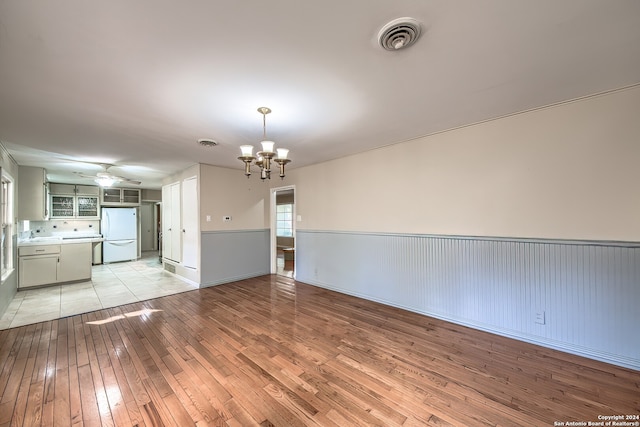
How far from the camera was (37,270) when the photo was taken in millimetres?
4625

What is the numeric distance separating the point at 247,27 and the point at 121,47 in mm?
860

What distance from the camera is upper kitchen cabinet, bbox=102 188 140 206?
722cm

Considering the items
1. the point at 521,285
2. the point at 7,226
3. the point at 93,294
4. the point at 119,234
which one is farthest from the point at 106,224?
the point at 521,285

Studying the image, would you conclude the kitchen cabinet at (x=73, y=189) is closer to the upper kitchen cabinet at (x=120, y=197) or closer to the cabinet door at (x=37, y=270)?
the upper kitchen cabinet at (x=120, y=197)

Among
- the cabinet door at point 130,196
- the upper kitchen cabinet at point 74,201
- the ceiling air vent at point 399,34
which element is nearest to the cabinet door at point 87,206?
the upper kitchen cabinet at point 74,201

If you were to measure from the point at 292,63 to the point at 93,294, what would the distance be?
17.4 ft

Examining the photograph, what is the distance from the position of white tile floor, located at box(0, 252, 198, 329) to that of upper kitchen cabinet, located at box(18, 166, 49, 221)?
1.52 metres

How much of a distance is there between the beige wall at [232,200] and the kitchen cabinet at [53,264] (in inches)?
110

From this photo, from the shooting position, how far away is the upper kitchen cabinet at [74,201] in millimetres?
6558

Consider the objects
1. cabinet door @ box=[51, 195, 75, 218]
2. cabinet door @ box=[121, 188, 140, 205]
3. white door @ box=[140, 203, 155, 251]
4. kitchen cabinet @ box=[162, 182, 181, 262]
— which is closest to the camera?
kitchen cabinet @ box=[162, 182, 181, 262]

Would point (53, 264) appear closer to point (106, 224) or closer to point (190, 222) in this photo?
point (106, 224)

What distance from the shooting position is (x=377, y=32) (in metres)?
1.48

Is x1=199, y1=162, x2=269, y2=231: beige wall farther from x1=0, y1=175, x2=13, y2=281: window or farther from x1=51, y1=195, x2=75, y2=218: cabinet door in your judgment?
x1=51, y1=195, x2=75, y2=218: cabinet door

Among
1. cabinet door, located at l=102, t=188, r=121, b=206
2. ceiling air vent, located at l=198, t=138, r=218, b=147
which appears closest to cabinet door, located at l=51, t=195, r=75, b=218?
cabinet door, located at l=102, t=188, r=121, b=206
